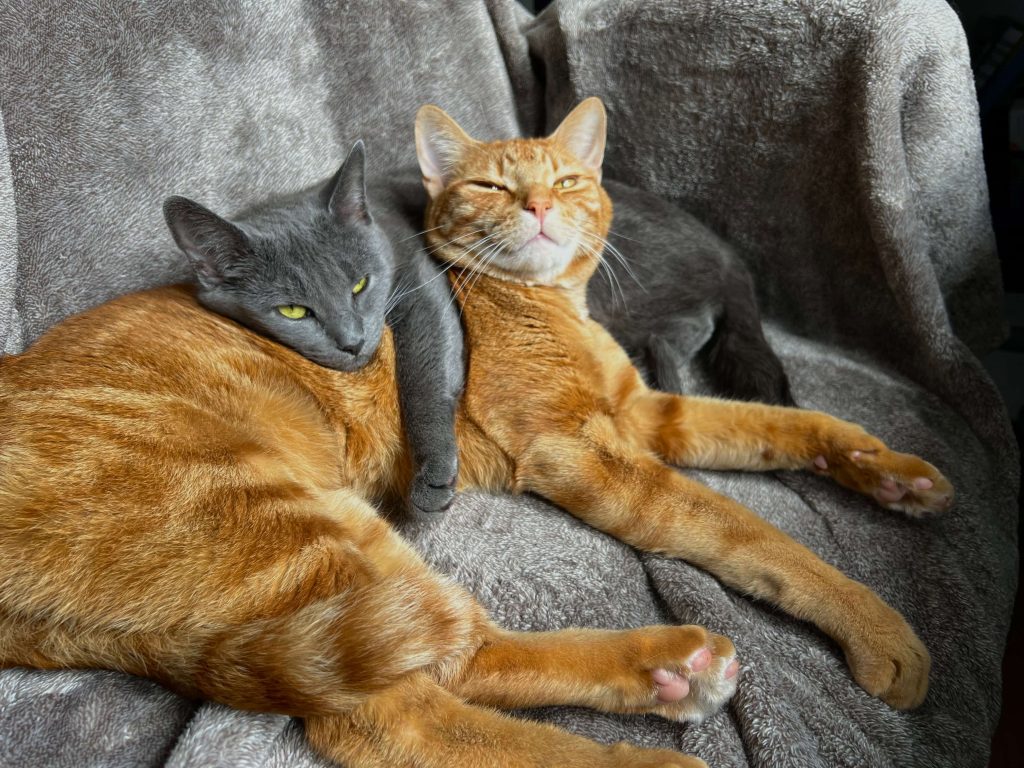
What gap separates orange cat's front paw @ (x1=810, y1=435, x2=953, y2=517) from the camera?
122 cm

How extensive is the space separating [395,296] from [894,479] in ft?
3.31

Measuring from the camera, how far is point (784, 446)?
4.44 ft

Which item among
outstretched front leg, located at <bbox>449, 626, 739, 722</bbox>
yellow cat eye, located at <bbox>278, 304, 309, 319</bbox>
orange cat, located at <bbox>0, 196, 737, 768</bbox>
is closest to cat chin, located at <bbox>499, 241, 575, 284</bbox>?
yellow cat eye, located at <bbox>278, 304, 309, 319</bbox>

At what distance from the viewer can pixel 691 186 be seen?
1.81 meters

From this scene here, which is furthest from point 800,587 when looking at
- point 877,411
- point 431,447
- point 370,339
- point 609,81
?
point 609,81

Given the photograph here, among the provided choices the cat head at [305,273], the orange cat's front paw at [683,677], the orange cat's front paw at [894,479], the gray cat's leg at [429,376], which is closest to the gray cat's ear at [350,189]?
the cat head at [305,273]

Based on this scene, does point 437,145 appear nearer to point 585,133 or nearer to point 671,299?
point 585,133

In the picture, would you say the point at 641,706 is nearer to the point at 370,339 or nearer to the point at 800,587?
the point at 800,587

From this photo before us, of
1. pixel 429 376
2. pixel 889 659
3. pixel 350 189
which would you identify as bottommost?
pixel 889 659

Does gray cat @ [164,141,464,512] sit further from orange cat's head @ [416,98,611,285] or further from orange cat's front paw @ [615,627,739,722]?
orange cat's front paw @ [615,627,739,722]

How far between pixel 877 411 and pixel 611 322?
2.05ft

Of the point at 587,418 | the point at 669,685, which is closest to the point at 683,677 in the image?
the point at 669,685

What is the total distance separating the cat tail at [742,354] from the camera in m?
1.52

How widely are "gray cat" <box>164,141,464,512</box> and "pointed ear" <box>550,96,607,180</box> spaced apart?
19.0 inches
